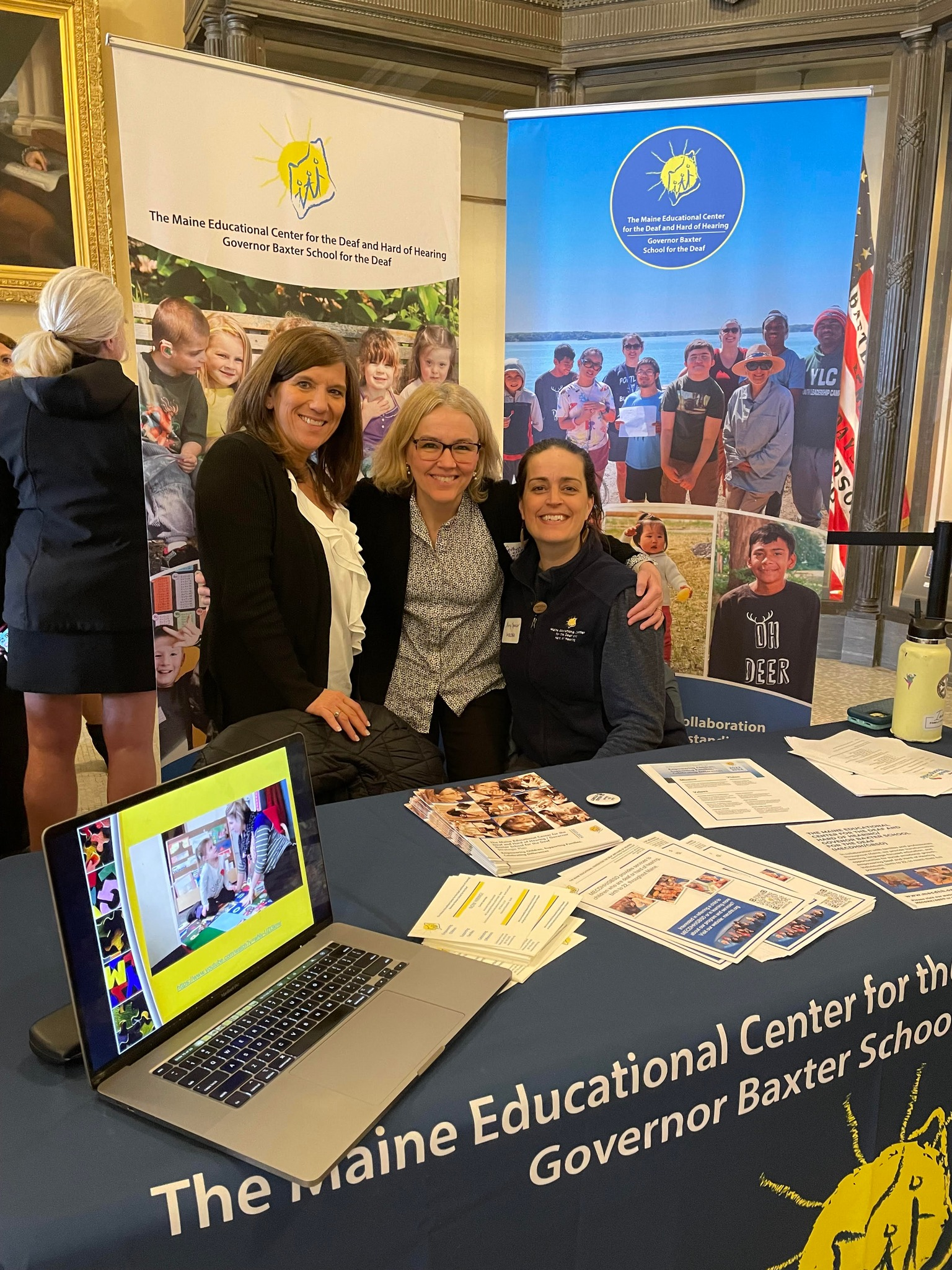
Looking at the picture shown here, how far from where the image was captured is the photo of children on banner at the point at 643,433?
275 centimetres

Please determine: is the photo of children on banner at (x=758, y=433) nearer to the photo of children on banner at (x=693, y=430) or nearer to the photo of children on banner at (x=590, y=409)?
the photo of children on banner at (x=693, y=430)

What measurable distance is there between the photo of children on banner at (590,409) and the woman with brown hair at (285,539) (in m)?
0.81

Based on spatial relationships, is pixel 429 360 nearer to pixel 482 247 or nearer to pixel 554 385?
pixel 554 385

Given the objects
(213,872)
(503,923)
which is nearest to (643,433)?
(503,923)

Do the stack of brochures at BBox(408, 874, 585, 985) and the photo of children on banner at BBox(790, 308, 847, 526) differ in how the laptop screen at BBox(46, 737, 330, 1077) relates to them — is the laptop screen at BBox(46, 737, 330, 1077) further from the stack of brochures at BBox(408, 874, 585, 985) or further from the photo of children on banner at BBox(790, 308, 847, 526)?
the photo of children on banner at BBox(790, 308, 847, 526)

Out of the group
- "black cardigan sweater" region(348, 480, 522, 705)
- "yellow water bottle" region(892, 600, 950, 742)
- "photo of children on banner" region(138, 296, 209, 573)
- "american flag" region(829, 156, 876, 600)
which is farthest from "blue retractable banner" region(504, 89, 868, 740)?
"american flag" region(829, 156, 876, 600)

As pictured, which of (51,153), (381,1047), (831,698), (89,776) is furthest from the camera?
(831,698)

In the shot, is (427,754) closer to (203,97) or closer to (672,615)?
(672,615)

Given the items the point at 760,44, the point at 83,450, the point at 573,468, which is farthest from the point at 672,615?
the point at 760,44

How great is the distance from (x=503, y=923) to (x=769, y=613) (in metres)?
1.79

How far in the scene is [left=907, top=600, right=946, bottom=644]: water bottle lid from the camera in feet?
5.66

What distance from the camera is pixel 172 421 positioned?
225 cm

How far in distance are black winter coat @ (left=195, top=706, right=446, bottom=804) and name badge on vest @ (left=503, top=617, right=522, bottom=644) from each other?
0.31 metres

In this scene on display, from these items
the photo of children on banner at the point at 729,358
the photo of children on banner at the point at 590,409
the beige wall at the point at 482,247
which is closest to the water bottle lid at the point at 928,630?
the photo of children on banner at the point at 729,358
